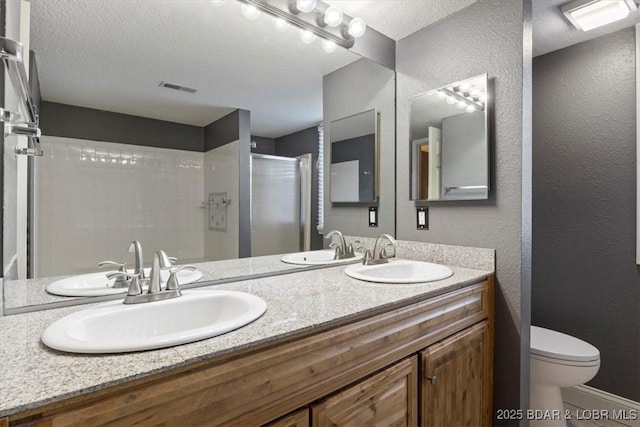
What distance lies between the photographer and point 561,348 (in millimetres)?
1665

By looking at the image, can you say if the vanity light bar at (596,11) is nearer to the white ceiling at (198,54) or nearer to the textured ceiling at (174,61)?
the white ceiling at (198,54)

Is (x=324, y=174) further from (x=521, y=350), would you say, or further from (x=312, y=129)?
(x=521, y=350)

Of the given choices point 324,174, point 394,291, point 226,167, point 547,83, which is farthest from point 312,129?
point 547,83

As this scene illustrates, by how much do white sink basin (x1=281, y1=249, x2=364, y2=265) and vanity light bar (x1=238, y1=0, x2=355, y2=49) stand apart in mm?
1163

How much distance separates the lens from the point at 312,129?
1.84 metres

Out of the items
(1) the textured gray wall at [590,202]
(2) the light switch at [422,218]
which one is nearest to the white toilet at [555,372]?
(1) the textured gray wall at [590,202]

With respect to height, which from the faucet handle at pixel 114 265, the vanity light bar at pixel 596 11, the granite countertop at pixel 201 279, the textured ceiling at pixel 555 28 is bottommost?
the granite countertop at pixel 201 279

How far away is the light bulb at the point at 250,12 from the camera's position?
150 cm

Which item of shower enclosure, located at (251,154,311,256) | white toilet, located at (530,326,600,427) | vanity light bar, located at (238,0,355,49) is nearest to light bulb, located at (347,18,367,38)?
vanity light bar, located at (238,0,355,49)

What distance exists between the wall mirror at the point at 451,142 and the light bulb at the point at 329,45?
546 millimetres

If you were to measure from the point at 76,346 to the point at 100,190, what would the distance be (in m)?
0.65

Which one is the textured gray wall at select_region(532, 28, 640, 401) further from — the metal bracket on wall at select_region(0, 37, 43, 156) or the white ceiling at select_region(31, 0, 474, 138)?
the metal bracket on wall at select_region(0, 37, 43, 156)

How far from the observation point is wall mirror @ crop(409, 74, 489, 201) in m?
1.63

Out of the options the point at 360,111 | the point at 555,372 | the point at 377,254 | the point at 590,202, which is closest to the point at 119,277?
the point at 377,254
